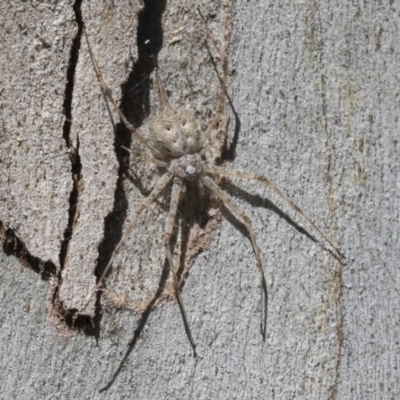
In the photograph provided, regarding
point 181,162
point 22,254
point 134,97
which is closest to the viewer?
point 22,254

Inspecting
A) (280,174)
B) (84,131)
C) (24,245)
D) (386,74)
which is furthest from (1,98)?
(386,74)

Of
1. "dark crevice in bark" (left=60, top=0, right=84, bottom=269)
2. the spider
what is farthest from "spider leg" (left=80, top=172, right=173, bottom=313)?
"dark crevice in bark" (left=60, top=0, right=84, bottom=269)

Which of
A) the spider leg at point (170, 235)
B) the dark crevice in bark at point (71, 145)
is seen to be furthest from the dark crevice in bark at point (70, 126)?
the spider leg at point (170, 235)

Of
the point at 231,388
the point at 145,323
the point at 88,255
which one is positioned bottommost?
the point at 231,388

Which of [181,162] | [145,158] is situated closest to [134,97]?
[145,158]

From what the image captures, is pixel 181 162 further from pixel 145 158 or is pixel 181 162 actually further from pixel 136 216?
pixel 136 216

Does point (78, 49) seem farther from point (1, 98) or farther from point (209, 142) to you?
point (209, 142)
